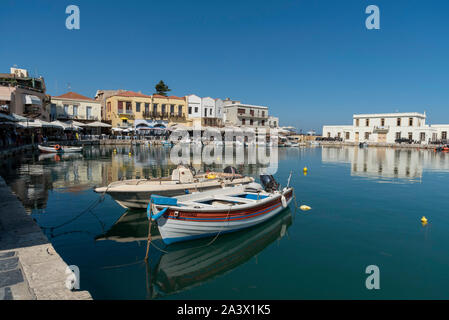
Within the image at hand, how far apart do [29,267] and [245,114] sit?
246ft

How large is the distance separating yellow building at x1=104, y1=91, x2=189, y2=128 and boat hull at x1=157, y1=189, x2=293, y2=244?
52.3 m

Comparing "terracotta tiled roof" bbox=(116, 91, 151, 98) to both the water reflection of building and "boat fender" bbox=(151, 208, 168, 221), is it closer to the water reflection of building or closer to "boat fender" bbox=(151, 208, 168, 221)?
the water reflection of building

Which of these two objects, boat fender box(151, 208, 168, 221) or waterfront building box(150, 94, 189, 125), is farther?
waterfront building box(150, 94, 189, 125)

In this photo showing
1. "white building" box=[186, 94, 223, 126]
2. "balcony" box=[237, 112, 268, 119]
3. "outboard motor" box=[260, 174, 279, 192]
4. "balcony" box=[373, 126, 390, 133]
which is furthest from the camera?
"balcony" box=[237, 112, 268, 119]

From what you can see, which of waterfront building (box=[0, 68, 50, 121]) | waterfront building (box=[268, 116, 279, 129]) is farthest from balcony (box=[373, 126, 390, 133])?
waterfront building (box=[0, 68, 50, 121])

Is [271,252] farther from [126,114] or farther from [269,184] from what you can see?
[126,114]

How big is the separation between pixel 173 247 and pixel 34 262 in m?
3.79

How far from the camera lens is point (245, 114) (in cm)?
7850

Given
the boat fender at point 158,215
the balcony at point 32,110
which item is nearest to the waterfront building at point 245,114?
the balcony at point 32,110

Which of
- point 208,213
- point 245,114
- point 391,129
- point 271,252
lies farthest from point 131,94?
point 391,129

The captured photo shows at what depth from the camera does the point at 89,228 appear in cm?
1016

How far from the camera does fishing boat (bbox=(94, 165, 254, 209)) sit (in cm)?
1153

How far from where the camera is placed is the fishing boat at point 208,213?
8266mm
